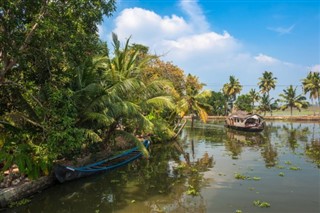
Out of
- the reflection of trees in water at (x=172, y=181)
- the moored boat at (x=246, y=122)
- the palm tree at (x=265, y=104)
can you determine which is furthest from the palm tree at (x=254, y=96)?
the reflection of trees in water at (x=172, y=181)

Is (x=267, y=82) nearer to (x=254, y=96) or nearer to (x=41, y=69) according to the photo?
(x=254, y=96)

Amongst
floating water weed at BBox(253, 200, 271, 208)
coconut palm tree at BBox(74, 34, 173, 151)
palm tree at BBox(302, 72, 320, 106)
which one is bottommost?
floating water weed at BBox(253, 200, 271, 208)

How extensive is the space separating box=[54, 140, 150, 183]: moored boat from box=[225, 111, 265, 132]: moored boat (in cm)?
2157

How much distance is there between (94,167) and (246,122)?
30243 mm

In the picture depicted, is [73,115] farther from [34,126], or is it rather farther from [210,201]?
[210,201]

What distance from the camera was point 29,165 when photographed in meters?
9.56

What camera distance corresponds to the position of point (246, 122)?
3909cm

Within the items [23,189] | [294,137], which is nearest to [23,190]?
[23,189]

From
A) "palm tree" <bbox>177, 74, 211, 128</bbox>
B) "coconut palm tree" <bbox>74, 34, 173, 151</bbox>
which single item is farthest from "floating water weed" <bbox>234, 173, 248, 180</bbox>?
"palm tree" <bbox>177, 74, 211, 128</bbox>

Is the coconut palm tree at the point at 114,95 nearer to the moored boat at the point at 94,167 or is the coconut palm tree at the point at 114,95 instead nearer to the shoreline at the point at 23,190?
the moored boat at the point at 94,167

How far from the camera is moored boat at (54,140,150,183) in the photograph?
36.0 ft

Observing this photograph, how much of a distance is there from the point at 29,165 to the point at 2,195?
122cm

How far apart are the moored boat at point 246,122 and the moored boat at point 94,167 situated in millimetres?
21572

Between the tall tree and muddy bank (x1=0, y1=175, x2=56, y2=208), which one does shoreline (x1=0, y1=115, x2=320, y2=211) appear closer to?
muddy bank (x1=0, y1=175, x2=56, y2=208)
